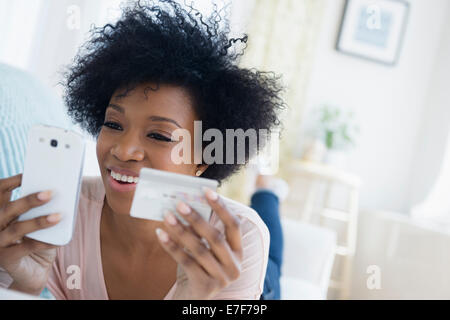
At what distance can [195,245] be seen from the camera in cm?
51

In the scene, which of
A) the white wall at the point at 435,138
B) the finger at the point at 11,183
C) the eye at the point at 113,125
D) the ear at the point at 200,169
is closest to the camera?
the finger at the point at 11,183

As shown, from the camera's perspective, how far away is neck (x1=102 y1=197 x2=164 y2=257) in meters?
0.82

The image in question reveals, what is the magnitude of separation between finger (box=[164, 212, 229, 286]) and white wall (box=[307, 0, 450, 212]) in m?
2.65

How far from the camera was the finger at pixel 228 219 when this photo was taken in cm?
49

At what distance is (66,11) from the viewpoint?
2.47 meters

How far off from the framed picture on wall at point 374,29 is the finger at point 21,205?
109 inches

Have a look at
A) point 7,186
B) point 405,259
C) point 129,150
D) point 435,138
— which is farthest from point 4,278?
point 435,138

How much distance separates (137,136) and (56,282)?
38cm

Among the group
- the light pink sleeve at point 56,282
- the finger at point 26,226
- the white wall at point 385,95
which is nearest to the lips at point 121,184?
the finger at point 26,226

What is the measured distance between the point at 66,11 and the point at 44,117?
61.3 inches

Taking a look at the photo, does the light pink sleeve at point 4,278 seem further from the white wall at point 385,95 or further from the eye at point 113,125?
the white wall at point 385,95

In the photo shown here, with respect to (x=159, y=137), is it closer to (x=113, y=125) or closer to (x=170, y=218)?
(x=113, y=125)

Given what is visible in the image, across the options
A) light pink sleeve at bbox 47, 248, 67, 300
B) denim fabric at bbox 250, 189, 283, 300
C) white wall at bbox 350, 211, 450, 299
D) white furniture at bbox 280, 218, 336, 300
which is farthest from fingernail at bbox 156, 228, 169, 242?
white wall at bbox 350, 211, 450, 299
